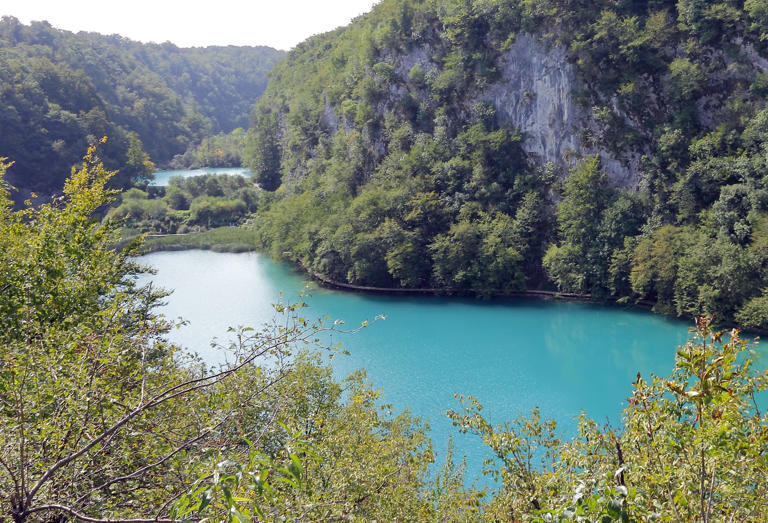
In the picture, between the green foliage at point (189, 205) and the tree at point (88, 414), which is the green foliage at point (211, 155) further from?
the tree at point (88, 414)

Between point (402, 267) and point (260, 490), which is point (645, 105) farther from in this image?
point (260, 490)

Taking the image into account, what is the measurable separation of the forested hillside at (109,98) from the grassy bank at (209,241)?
1291 centimetres

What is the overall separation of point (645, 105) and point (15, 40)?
74.2m

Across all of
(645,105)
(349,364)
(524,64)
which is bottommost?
(349,364)

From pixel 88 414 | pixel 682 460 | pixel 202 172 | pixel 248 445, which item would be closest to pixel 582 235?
pixel 682 460

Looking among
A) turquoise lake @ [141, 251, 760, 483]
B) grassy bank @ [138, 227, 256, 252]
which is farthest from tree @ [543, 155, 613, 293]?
grassy bank @ [138, 227, 256, 252]

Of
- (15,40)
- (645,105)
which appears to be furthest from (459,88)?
(15,40)

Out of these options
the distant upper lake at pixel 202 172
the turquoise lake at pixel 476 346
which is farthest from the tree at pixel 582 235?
the distant upper lake at pixel 202 172

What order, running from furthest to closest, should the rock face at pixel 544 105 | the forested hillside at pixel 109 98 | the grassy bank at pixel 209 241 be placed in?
the forested hillside at pixel 109 98 → the grassy bank at pixel 209 241 → the rock face at pixel 544 105

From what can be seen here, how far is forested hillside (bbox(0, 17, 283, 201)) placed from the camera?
163 ft

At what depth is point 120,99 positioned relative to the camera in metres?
73.3

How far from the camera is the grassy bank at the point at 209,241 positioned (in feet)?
134

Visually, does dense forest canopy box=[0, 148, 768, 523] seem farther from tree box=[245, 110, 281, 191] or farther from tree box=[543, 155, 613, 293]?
tree box=[245, 110, 281, 191]

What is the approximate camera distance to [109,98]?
72.0 m
